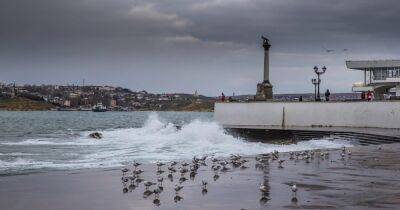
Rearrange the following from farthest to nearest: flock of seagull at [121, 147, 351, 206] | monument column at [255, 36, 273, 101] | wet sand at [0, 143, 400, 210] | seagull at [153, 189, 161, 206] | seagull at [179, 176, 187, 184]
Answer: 1. monument column at [255, 36, 273, 101]
2. seagull at [179, 176, 187, 184]
3. flock of seagull at [121, 147, 351, 206]
4. seagull at [153, 189, 161, 206]
5. wet sand at [0, 143, 400, 210]

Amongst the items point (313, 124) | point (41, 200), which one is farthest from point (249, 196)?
point (313, 124)

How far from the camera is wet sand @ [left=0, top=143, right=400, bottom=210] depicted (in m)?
11.3

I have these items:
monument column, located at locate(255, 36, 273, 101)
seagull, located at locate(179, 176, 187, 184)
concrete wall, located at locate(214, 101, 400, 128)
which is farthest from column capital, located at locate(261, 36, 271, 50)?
seagull, located at locate(179, 176, 187, 184)

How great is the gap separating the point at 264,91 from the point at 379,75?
48.7ft

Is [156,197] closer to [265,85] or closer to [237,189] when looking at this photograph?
[237,189]

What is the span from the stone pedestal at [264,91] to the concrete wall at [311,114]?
2.86 metres

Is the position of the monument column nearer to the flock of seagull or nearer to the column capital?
the column capital

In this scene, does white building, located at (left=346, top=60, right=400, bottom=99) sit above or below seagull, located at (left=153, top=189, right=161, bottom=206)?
above

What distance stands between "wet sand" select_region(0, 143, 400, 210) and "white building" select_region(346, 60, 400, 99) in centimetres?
3872

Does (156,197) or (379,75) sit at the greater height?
(379,75)

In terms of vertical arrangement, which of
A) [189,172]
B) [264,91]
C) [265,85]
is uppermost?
[265,85]

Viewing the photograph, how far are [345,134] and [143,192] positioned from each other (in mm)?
21323

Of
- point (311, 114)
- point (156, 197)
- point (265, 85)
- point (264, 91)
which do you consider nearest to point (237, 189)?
point (156, 197)

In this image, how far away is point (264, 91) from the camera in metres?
48.3
